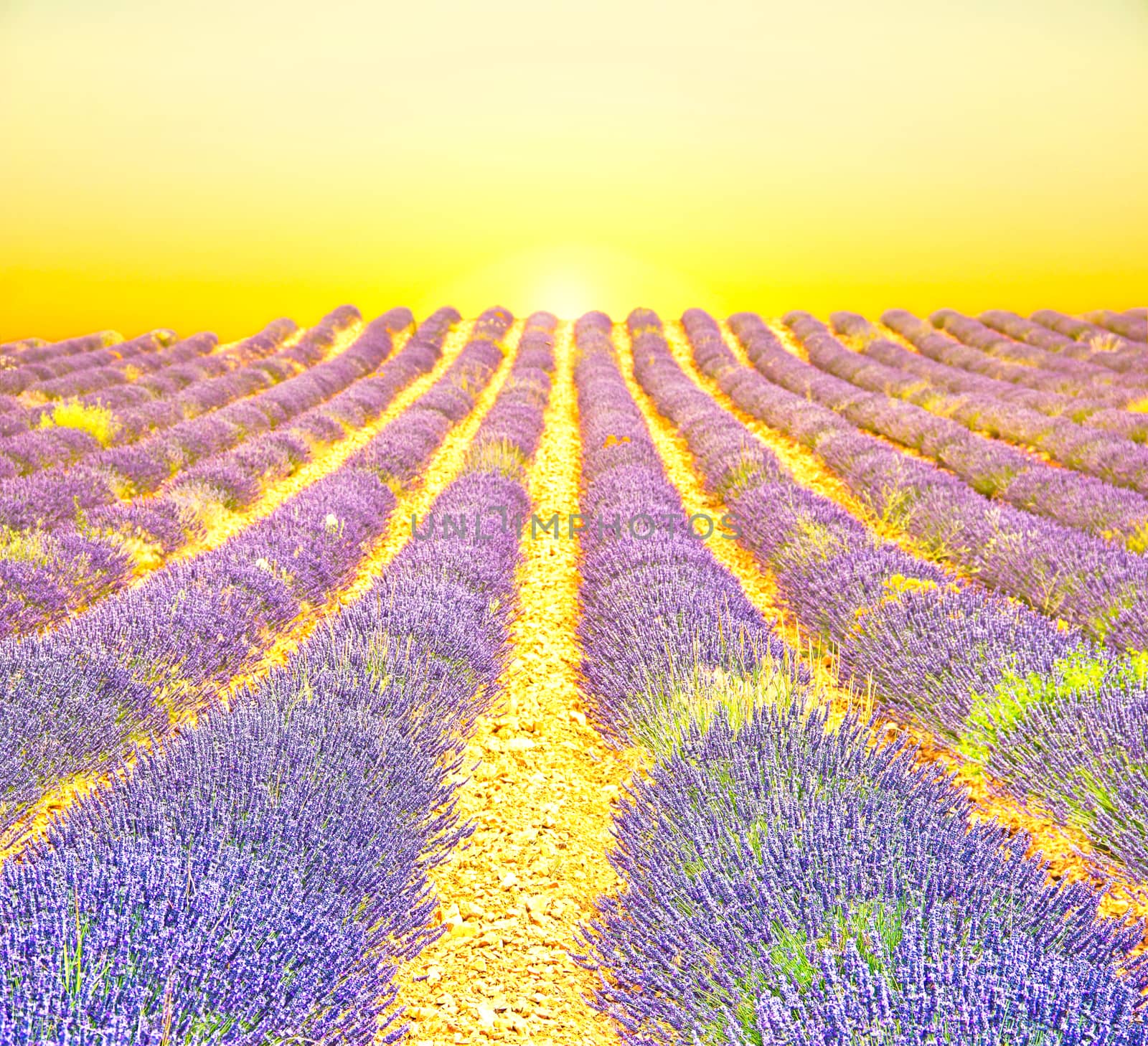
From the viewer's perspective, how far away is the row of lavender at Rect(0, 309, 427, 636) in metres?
3.73

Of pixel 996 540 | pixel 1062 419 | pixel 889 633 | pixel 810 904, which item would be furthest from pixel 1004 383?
pixel 810 904

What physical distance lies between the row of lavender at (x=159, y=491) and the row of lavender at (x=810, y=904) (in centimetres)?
311

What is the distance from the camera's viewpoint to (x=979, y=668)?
2.63 meters

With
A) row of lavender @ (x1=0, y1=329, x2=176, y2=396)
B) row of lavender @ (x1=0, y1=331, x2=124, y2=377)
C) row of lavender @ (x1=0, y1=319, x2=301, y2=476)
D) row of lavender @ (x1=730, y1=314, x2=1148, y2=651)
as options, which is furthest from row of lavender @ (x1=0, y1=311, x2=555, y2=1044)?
row of lavender @ (x1=0, y1=331, x2=124, y2=377)

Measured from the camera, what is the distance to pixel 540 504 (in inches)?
241

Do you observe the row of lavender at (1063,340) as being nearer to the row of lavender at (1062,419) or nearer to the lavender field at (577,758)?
the row of lavender at (1062,419)

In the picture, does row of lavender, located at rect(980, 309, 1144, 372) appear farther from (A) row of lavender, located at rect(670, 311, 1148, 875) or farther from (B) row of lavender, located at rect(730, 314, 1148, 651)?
(A) row of lavender, located at rect(670, 311, 1148, 875)

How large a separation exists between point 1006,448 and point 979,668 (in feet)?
16.5

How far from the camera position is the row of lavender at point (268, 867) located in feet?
4.01

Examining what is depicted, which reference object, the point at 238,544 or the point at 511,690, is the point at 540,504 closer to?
the point at 238,544

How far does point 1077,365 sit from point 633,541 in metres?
11.3

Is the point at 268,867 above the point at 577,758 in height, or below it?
above

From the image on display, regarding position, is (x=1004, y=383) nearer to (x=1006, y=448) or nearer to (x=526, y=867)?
(x=1006, y=448)

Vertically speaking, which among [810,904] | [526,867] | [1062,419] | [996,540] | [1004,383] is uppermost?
[1004,383]
